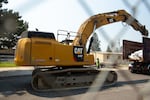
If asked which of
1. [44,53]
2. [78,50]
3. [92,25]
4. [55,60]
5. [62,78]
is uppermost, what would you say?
[92,25]

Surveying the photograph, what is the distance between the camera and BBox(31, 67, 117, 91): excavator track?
10.8m

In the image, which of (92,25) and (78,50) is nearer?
(78,50)

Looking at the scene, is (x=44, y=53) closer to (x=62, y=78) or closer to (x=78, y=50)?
(x=62, y=78)

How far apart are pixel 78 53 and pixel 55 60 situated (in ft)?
3.36

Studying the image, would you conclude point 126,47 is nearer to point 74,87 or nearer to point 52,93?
point 74,87

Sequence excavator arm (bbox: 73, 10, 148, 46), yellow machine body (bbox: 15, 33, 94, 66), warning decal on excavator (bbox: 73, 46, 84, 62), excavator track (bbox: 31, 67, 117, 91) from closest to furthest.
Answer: yellow machine body (bbox: 15, 33, 94, 66) → excavator track (bbox: 31, 67, 117, 91) → warning decal on excavator (bbox: 73, 46, 84, 62) → excavator arm (bbox: 73, 10, 148, 46)

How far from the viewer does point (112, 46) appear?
228 cm

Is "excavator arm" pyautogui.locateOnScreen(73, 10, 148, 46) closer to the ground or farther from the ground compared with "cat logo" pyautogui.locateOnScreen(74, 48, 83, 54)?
farther from the ground

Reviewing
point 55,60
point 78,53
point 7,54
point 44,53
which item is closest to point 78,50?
point 78,53

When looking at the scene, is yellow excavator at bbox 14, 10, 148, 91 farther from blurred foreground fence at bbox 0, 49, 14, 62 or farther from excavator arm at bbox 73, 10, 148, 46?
blurred foreground fence at bbox 0, 49, 14, 62

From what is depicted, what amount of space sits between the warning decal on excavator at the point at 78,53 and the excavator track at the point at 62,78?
41 cm

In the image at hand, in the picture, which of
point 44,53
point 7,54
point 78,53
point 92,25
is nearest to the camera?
point 44,53

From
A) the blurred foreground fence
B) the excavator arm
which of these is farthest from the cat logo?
the blurred foreground fence

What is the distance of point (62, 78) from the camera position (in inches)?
441
